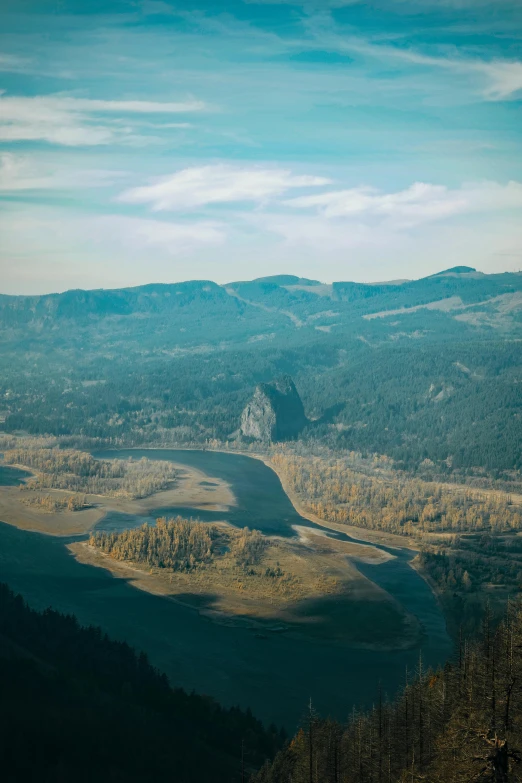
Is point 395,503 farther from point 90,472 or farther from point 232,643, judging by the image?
point 90,472

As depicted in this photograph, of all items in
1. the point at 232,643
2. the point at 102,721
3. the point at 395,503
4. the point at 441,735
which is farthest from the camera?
the point at 395,503

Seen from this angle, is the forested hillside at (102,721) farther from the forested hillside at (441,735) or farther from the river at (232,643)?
the forested hillside at (441,735)

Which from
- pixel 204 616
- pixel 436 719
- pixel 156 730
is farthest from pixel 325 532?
pixel 436 719

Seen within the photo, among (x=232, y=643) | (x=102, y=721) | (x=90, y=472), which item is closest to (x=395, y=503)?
(x=232, y=643)

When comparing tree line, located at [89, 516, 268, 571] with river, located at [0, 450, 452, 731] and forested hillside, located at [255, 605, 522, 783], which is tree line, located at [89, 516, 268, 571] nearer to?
river, located at [0, 450, 452, 731]

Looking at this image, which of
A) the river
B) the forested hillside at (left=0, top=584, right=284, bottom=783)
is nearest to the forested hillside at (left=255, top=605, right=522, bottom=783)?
the forested hillside at (left=0, top=584, right=284, bottom=783)

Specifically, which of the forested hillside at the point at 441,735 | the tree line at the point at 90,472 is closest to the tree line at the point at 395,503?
the tree line at the point at 90,472

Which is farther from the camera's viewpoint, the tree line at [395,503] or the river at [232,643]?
the tree line at [395,503]
